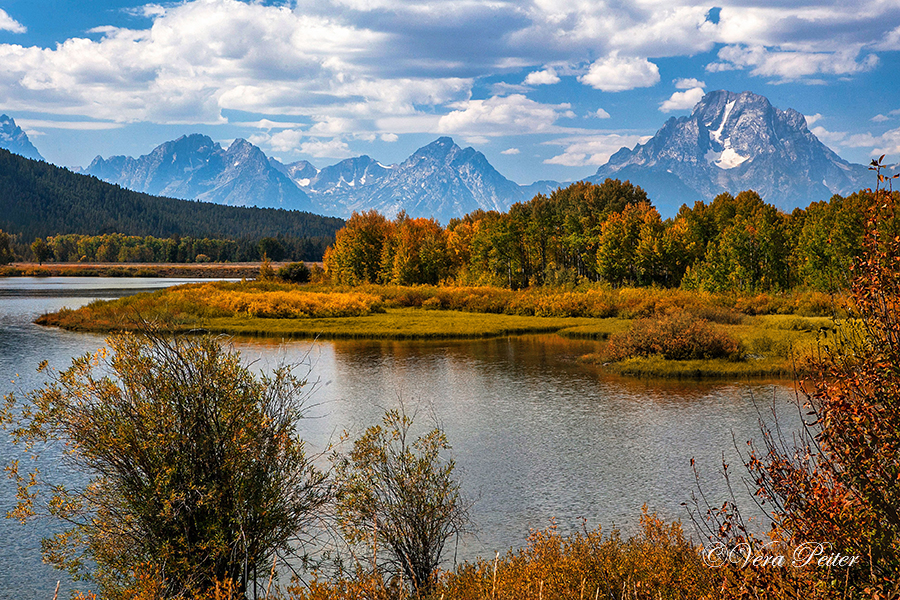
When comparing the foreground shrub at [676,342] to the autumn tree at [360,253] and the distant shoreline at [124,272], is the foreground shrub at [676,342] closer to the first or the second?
the autumn tree at [360,253]

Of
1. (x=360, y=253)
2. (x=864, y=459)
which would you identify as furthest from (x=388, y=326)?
(x=864, y=459)

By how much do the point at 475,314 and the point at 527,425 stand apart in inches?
1536

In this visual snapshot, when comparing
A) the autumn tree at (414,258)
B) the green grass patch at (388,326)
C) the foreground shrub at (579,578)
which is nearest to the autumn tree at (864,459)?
the foreground shrub at (579,578)

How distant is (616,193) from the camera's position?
267 feet

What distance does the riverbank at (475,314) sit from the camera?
37812 mm

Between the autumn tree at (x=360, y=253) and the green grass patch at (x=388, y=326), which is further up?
the autumn tree at (x=360, y=253)

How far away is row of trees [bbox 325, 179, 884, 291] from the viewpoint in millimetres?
59406

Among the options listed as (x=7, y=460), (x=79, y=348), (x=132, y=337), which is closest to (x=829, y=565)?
(x=132, y=337)

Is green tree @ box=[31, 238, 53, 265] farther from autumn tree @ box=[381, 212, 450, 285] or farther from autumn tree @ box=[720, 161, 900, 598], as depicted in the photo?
autumn tree @ box=[720, 161, 900, 598]

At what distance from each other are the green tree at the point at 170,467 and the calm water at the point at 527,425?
1.41m

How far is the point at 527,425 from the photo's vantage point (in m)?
21.3

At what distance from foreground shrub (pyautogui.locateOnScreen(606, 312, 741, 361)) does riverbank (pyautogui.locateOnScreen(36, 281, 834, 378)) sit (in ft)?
0.66

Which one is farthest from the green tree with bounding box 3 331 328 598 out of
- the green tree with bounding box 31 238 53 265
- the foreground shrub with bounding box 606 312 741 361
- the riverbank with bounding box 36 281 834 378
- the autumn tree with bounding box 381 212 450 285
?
the green tree with bounding box 31 238 53 265

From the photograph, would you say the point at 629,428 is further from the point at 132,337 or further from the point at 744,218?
the point at 744,218
